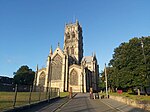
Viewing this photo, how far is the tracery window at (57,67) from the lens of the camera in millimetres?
70512

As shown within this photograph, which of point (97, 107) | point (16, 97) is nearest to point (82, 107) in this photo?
point (97, 107)

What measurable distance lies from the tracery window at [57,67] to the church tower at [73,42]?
43.0ft

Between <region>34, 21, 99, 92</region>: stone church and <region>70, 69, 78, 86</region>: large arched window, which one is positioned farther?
<region>70, 69, 78, 86</region>: large arched window

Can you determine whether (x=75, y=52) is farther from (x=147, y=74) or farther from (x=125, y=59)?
(x=147, y=74)

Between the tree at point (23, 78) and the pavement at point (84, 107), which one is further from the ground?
the tree at point (23, 78)

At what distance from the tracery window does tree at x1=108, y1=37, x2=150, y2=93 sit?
35863mm

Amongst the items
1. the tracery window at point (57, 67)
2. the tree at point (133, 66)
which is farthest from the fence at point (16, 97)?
the tracery window at point (57, 67)

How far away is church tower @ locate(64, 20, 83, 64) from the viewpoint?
88106mm

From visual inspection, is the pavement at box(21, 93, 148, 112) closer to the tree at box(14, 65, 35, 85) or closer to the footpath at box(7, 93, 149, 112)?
the footpath at box(7, 93, 149, 112)

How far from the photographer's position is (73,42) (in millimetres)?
89875

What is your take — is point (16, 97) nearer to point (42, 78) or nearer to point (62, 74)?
point (62, 74)

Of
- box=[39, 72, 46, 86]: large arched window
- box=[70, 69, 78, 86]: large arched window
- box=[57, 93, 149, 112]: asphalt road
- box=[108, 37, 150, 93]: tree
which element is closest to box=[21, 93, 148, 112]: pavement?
box=[57, 93, 149, 112]: asphalt road

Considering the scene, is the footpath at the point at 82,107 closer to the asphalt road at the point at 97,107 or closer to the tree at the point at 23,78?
the asphalt road at the point at 97,107

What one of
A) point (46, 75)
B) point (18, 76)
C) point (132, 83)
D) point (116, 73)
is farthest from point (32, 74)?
point (132, 83)
